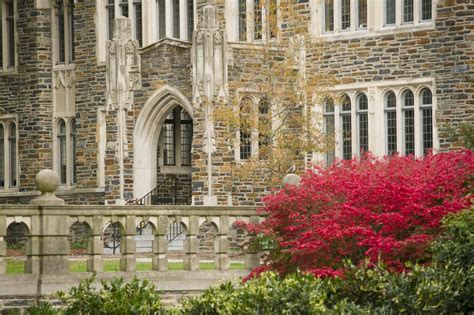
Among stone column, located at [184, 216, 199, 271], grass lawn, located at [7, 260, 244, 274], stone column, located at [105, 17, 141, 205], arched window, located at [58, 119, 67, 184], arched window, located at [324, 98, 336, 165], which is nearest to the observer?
stone column, located at [184, 216, 199, 271]

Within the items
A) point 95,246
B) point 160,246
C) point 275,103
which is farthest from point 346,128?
point 95,246

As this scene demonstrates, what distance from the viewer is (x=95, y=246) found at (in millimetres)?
24500

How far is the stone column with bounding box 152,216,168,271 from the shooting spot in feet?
83.1

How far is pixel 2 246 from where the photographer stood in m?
23.6

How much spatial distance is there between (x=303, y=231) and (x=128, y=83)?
18.3 metres

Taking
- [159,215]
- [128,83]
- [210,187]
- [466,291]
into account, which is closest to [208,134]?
[210,187]

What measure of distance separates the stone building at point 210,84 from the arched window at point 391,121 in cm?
4

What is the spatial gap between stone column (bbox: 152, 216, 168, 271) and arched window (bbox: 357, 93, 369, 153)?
14.3 metres

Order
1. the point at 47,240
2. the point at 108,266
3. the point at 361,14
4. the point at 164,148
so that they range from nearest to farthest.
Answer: the point at 47,240, the point at 108,266, the point at 361,14, the point at 164,148

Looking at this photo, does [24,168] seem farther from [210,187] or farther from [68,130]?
[210,187]

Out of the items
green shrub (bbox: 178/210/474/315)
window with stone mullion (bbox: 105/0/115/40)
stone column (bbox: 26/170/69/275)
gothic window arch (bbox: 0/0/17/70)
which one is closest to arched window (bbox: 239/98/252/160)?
window with stone mullion (bbox: 105/0/115/40)

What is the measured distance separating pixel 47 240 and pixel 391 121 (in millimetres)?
16040

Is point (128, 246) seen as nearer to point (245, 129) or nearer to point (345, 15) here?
point (245, 129)

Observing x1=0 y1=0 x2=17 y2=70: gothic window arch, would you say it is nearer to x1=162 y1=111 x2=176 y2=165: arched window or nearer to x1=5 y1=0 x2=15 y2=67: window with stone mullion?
x1=5 y1=0 x2=15 y2=67: window with stone mullion
